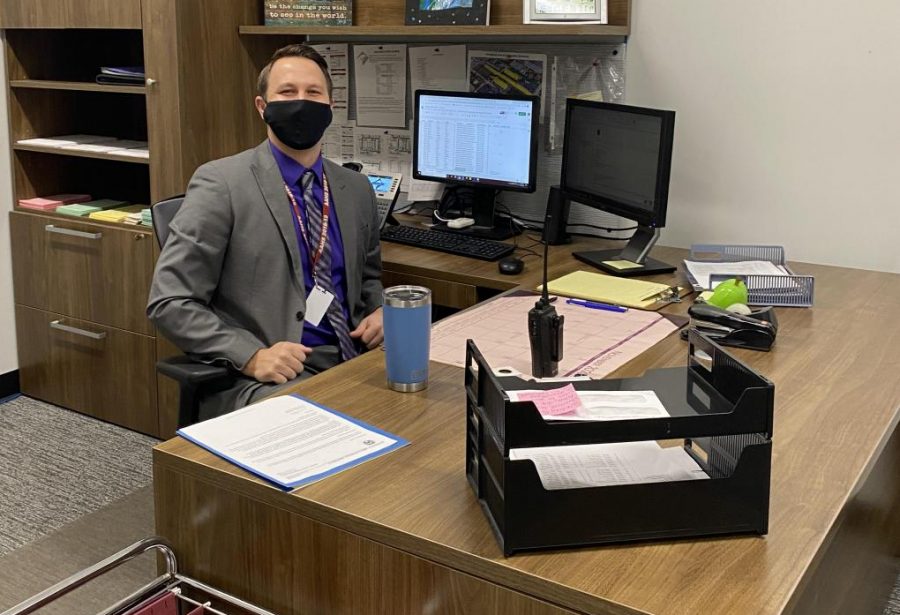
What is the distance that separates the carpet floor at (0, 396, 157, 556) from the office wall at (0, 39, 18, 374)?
0.61 ft

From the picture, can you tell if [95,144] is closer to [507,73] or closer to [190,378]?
[507,73]

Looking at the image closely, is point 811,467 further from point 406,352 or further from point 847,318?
point 847,318

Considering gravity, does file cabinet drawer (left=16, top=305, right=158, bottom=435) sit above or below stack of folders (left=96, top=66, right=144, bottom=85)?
below

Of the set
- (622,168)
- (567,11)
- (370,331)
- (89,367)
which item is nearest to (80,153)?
(89,367)

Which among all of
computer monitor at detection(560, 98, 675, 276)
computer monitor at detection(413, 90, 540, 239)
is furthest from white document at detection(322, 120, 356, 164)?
computer monitor at detection(560, 98, 675, 276)

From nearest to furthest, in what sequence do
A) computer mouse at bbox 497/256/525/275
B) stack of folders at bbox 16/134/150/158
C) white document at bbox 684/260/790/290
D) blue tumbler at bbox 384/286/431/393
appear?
blue tumbler at bbox 384/286/431/393 < white document at bbox 684/260/790/290 < computer mouse at bbox 497/256/525/275 < stack of folders at bbox 16/134/150/158

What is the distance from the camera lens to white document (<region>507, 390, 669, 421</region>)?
4.40 feet

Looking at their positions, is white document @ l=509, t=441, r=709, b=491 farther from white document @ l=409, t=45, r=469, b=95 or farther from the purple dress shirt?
white document @ l=409, t=45, r=469, b=95

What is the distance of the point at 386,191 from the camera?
3.37 m

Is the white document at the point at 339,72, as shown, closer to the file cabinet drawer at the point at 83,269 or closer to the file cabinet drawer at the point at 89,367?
the file cabinet drawer at the point at 83,269

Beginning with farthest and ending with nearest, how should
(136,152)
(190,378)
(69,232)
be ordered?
(69,232)
(136,152)
(190,378)

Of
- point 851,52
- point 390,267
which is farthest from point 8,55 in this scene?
point 851,52

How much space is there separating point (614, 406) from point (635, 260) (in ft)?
4.81

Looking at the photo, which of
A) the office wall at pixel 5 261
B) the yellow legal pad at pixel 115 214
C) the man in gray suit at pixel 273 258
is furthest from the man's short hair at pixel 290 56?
the office wall at pixel 5 261
